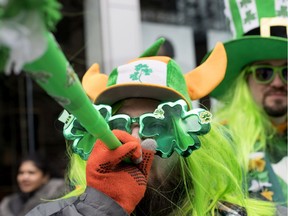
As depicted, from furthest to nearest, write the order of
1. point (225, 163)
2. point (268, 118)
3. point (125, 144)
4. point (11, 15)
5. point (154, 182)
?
point (268, 118) → point (225, 163) → point (154, 182) → point (125, 144) → point (11, 15)

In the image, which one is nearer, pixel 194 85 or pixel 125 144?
pixel 125 144

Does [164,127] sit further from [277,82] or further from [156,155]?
[277,82]

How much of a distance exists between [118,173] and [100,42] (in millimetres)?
3667

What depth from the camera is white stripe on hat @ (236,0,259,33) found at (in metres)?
2.91

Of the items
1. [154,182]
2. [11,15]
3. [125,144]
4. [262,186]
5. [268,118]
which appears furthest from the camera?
[268,118]

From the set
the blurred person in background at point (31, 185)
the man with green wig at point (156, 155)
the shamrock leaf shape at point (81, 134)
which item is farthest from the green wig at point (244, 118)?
the blurred person in background at point (31, 185)

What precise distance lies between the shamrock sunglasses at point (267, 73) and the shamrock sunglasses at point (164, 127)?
1.16m

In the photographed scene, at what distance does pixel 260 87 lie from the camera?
112 inches

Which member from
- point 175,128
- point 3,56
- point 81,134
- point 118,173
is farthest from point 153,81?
point 3,56

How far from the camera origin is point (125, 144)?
4.74 ft

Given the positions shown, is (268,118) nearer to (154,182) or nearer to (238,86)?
(238,86)

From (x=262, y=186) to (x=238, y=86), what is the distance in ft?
1.84

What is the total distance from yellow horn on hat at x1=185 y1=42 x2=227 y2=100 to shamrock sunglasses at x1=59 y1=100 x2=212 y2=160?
23cm

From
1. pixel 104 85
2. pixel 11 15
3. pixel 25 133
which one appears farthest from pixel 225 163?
pixel 25 133
